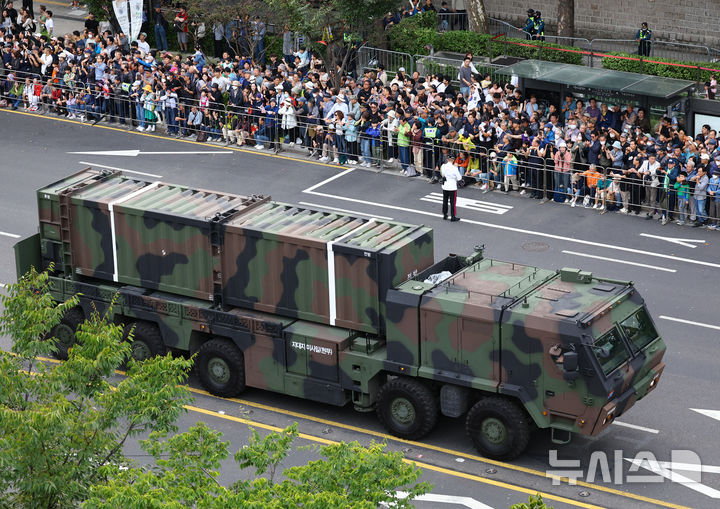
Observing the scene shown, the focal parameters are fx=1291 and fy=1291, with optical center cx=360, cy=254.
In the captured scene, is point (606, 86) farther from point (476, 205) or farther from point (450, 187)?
point (450, 187)

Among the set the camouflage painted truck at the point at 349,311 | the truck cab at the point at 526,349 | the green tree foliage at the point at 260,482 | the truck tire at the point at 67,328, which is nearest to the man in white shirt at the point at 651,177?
the camouflage painted truck at the point at 349,311

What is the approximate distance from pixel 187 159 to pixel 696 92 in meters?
14.1

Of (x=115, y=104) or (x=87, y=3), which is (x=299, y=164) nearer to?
(x=115, y=104)

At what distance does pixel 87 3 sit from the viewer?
147 feet

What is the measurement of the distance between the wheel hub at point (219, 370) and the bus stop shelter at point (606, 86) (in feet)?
51.1

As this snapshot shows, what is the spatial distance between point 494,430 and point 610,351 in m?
2.24

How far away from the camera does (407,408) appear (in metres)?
20.9

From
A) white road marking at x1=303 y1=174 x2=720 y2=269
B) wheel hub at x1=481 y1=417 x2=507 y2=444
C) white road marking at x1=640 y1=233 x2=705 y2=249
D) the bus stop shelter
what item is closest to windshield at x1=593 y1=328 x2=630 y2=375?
wheel hub at x1=481 y1=417 x2=507 y2=444

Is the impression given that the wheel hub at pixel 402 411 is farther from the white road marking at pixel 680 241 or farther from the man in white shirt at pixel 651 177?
the man in white shirt at pixel 651 177

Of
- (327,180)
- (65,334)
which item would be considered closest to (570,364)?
(65,334)

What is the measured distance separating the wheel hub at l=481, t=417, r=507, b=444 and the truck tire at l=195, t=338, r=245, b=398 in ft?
15.0

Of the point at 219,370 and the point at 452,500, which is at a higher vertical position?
the point at 219,370

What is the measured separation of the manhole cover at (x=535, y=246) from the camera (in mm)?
29209

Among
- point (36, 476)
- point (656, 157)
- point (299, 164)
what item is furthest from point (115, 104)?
point (36, 476)
